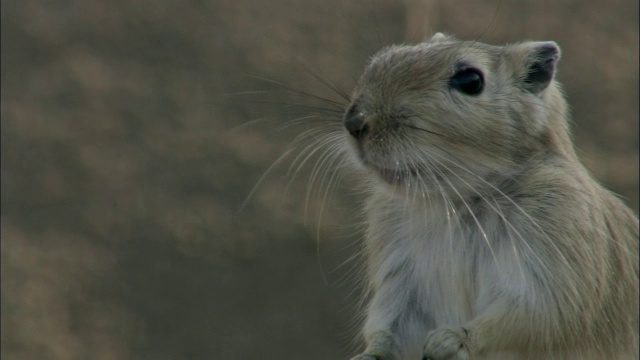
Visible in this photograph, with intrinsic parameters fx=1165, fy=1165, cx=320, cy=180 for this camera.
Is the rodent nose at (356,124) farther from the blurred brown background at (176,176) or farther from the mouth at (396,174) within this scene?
the blurred brown background at (176,176)

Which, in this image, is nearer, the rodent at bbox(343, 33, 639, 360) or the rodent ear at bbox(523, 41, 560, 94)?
the rodent at bbox(343, 33, 639, 360)

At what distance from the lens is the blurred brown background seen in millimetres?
9039

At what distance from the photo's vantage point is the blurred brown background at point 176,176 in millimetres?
9039

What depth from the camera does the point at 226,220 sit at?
9227mm

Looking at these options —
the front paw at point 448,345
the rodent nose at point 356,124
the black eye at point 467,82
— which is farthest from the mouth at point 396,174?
the front paw at point 448,345

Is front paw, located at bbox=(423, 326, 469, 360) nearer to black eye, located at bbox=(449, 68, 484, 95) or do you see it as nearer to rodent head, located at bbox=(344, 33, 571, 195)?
rodent head, located at bbox=(344, 33, 571, 195)

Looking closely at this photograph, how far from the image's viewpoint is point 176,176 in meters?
9.23

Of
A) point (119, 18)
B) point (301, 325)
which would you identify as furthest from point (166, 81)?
point (301, 325)

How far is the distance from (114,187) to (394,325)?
5.02 meters

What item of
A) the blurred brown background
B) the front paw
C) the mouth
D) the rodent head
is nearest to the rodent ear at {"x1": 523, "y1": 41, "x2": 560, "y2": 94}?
the rodent head

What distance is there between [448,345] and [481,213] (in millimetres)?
600

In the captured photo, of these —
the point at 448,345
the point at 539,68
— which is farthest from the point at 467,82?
the point at 448,345

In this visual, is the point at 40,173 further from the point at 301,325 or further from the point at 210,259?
the point at 301,325

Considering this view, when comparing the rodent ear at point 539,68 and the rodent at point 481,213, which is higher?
the rodent ear at point 539,68
